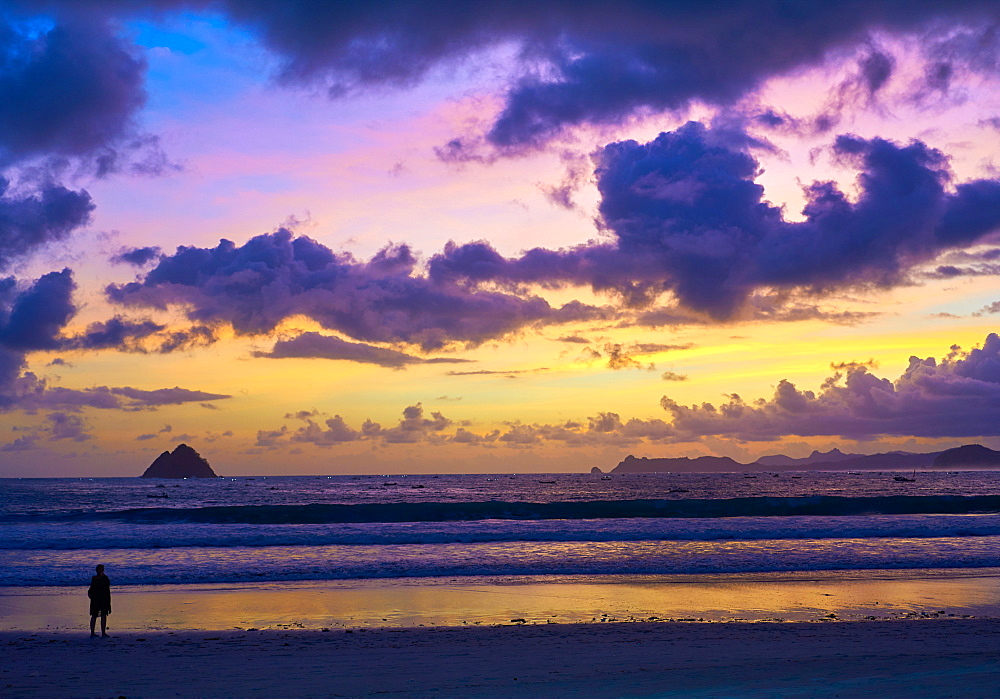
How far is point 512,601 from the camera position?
19984mm

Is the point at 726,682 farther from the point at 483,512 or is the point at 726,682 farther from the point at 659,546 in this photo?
the point at 483,512

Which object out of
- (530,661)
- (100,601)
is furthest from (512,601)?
(100,601)

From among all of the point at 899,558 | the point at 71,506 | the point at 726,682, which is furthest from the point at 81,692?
the point at 71,506

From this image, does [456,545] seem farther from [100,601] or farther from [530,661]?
[530,661]

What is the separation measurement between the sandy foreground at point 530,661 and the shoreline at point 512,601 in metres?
1.10

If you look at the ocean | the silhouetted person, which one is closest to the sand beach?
the silhouetted person

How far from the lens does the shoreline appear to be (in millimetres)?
17641

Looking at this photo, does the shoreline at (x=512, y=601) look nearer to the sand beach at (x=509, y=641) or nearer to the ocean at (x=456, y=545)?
the sand beach at (x=509, y=641)

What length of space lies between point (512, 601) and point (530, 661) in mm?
6437

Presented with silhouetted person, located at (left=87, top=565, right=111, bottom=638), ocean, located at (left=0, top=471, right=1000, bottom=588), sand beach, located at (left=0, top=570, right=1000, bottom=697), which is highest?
silhouetted person, located at (left=87, top=565, right=111, bottom=638)

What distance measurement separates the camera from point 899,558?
28625mm

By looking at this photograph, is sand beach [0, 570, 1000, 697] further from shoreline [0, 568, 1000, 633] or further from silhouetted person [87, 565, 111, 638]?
silhouetted person [87, 565, 111, 638]

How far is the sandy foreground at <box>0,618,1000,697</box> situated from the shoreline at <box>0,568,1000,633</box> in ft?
3.59

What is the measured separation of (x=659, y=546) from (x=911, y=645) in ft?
58.3
